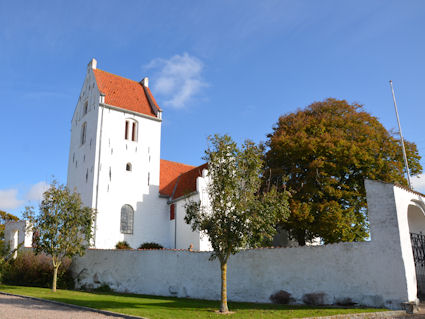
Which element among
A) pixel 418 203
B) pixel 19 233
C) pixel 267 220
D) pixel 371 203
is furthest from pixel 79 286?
pixel 418 203

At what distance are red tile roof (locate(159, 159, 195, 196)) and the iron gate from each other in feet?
70.8

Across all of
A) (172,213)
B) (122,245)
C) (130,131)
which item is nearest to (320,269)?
(122,245)

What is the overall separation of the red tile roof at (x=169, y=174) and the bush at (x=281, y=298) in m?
19.0

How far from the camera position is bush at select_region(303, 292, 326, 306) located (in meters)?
15.3

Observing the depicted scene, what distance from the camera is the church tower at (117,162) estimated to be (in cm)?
3048

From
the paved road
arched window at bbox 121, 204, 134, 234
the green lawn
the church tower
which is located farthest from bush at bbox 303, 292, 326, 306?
arched window at bbox 121, 204, 134, 234

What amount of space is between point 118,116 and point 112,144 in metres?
2.64

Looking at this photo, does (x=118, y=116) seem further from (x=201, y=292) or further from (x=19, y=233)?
(x=201, y=292)

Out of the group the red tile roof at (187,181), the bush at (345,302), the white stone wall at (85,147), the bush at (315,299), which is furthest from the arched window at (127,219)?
the bush at (345,302)

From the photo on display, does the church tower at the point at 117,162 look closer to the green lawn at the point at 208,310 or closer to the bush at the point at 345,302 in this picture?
the green lawn at the point at 208,310

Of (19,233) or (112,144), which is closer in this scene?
(19,233)

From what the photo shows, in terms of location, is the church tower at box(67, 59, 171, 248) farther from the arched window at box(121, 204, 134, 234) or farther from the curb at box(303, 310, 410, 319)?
the curb at box(303, 310, 410, 319)

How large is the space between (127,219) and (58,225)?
32.1 ft

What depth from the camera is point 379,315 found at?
12562mm
